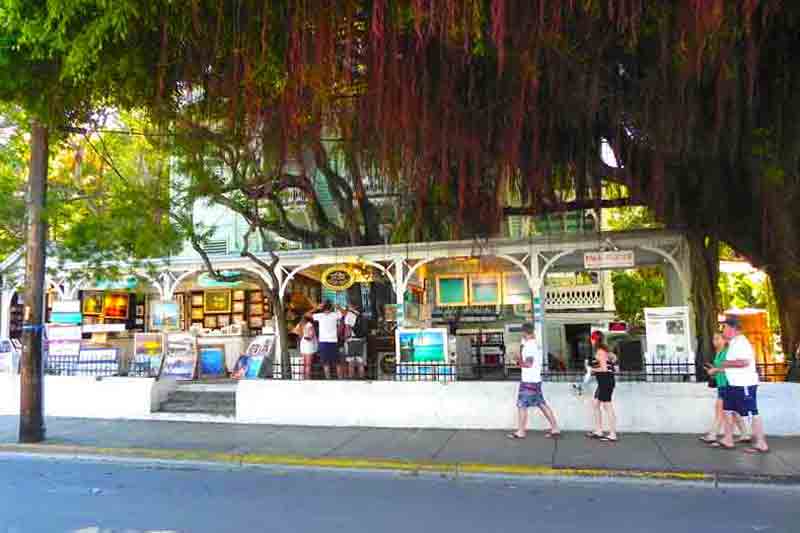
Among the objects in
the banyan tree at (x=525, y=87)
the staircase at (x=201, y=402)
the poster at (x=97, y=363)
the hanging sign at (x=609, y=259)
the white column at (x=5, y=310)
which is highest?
the banyan tree at (x=525, y=87)

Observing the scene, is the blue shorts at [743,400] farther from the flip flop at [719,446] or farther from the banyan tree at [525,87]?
the banyan tree at [525,87]

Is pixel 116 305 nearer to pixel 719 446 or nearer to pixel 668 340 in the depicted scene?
pixel 668 340

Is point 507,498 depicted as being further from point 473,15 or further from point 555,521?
point 473,15

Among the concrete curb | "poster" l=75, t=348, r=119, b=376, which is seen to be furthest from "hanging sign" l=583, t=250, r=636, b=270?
"poster" l=75, t=348, r=119, b=376

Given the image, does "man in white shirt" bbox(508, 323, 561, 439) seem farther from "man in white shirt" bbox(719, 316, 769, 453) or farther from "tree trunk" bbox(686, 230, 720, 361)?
"tree trunk" bbox(686, 230, 720, 361)

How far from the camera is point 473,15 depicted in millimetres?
5855

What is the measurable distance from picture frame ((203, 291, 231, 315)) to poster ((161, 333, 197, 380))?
4301mm

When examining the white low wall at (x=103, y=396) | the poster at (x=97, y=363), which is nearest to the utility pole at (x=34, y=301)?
the white low wall at (x=103, y=396)

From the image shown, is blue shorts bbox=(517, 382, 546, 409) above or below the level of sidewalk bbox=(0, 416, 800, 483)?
above

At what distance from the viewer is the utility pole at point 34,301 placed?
10.8 metres

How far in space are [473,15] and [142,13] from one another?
3.49m

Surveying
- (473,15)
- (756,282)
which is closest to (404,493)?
(473,15)

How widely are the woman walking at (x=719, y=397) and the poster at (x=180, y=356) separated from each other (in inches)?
442

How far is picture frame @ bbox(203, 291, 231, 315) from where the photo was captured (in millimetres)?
19797
